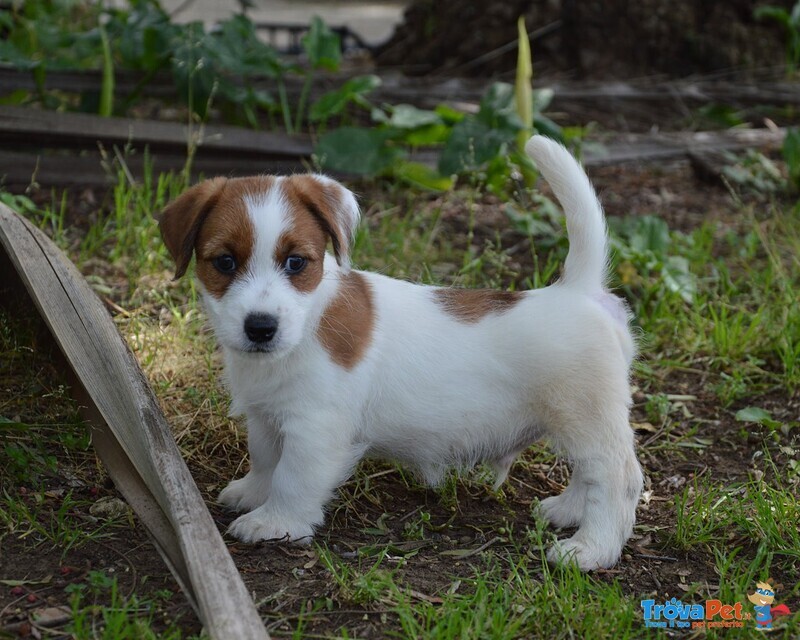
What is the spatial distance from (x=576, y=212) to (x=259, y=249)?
1.15m

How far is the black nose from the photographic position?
302 cm

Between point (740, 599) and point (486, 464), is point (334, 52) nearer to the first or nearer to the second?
point (486, 464)

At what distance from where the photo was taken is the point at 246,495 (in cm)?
362

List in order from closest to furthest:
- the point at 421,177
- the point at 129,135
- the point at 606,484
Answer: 1. the point at 606,484
2. the point at 129,135
3. the point at 421,177

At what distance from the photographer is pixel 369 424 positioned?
137 inches

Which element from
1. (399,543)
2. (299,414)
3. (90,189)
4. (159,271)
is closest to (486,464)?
(399,543)

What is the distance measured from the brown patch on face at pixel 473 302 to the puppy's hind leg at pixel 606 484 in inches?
19.6

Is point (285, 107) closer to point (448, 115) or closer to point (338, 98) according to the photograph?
point (338, 98)

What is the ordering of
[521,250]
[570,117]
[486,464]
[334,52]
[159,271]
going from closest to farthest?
[486,464] → [159,271] → [521,250] → [334,52] → [570,117]

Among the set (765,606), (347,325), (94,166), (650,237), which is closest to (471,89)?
(650,237)

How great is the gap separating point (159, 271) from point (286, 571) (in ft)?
7.96

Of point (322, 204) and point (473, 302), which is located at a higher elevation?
point (322, 204)

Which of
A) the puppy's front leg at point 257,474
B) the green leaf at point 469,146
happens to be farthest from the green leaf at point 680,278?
the puppy's front leg at point 257,474

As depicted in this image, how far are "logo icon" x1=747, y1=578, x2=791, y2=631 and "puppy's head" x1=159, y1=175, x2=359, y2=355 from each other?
162cm
